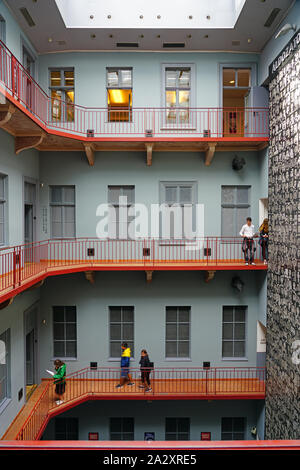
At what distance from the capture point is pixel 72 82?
470 inches

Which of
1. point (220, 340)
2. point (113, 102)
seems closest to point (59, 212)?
point (113, 102)

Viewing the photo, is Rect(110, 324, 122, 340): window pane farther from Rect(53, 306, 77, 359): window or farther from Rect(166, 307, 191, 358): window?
Rect(166, 307, 191, 358): window

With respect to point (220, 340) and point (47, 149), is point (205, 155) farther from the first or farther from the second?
point (220, 340)

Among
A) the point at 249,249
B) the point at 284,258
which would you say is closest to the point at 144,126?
the point at 249,249

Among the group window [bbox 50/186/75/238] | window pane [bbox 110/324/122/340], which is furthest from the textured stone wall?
window [bbox 50/186/75/238]

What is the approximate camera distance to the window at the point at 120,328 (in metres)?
11.9

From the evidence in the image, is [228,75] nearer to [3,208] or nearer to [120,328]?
[3,208]

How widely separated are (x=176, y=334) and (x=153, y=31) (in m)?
9.83

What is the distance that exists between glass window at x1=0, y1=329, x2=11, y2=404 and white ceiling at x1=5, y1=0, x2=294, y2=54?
Result: 882cm

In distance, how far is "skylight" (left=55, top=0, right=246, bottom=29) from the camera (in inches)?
412

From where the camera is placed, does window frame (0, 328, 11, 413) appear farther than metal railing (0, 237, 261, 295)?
No

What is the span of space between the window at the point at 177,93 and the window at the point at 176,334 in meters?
6.51

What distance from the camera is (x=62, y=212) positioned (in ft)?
39.5

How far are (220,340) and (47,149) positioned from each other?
28.8 feet
